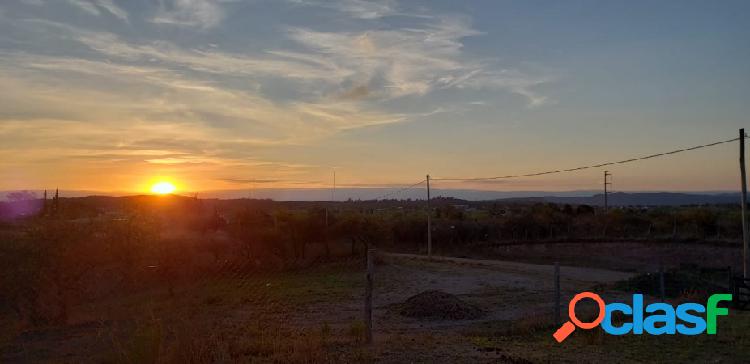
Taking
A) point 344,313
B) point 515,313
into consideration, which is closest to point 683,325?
point 515,313

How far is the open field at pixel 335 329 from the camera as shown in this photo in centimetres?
986

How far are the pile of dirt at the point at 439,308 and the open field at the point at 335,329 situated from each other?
0.39 m

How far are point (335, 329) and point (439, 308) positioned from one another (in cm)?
439

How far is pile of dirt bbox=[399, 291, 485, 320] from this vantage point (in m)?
17.5

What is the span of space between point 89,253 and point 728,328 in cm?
1905

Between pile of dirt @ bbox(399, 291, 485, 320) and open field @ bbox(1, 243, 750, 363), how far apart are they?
1.29 ft

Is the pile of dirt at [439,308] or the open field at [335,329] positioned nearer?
the open field at [335,329]

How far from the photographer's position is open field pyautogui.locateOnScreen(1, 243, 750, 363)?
→ 986cm

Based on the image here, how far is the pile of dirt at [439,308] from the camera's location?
688 inches

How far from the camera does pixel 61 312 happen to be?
19828mm

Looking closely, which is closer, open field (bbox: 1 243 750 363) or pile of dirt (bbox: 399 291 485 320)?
open field (bbox: 1 243 750 363)

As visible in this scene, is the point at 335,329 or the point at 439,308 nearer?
the point at 335,329

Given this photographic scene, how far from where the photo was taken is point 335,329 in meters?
14.3

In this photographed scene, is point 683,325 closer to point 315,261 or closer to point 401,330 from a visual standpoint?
point 401,330
